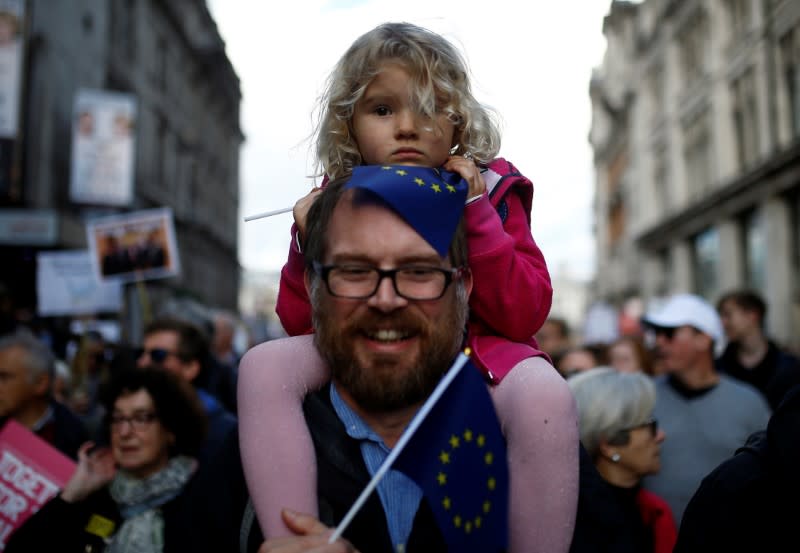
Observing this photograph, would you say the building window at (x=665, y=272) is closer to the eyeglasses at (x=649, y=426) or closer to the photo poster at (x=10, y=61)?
the photo poster at (x=10, y=61)

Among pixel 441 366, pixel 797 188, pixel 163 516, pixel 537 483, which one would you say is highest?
pixel 797 188

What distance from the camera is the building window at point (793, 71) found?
1741 cm

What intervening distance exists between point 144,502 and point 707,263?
25106 mm

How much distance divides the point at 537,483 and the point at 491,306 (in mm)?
433

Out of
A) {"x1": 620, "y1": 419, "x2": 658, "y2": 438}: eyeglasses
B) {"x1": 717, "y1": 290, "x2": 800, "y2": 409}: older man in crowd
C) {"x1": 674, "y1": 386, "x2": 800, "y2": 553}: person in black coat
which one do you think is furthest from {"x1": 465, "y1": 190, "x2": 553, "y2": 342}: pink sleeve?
{"x1": 717, "y1": 290, "x2": 800, "y2": 409}: older man in crowd

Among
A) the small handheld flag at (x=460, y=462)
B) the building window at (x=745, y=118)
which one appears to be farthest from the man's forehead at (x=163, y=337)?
the building window at (x=745, y=118)

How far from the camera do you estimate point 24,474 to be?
3.85 m

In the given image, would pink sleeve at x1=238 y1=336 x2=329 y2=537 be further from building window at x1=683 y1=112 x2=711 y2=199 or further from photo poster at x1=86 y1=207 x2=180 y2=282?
building window at x1=683 y1=112 x2=711 y2=199

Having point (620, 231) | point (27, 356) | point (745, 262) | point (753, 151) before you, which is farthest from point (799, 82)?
point (620, 231)

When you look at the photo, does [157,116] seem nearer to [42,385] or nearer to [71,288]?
[71,288]

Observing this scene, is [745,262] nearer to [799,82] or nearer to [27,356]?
[799,82]

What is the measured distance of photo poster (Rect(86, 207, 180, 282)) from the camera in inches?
329

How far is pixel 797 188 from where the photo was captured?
1786cm

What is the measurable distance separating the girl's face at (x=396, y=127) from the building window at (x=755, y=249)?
1981cm
